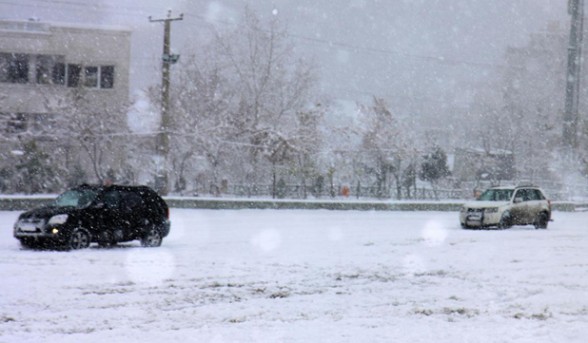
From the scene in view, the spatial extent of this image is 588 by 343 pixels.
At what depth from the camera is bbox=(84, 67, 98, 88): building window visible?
49531mm

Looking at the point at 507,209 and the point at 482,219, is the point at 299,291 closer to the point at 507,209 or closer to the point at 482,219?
the point at 482,219

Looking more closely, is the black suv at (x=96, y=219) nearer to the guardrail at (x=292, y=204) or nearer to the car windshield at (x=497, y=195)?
the guardrail at (x=292, y=204)

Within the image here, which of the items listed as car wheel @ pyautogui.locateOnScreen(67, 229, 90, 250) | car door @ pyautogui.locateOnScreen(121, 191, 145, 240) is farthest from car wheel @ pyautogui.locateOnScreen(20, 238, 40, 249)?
car door @ pyautogui.locateOnScreen(121, 191, 145, 240)

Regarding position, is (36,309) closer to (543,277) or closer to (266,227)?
(543,277)

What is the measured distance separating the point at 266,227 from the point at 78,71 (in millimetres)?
26906

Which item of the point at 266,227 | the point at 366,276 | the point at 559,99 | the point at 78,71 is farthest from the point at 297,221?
the point at 559,99

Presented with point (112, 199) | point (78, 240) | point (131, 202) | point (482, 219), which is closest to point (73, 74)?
point (482, 219)

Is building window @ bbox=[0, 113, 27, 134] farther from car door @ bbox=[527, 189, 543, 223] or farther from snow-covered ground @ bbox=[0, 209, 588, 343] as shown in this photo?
car door @ bbox=[527, 189, 543, 223]

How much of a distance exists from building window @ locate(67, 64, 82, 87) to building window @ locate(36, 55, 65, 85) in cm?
39

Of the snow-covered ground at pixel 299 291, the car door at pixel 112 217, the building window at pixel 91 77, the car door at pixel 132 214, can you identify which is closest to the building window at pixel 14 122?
the building window at pixel 91 77

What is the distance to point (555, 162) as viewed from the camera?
67188 millimetres

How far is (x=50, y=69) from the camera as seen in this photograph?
49000mm

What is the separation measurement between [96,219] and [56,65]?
3267 centimetres

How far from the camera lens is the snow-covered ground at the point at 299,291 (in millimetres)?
9406
